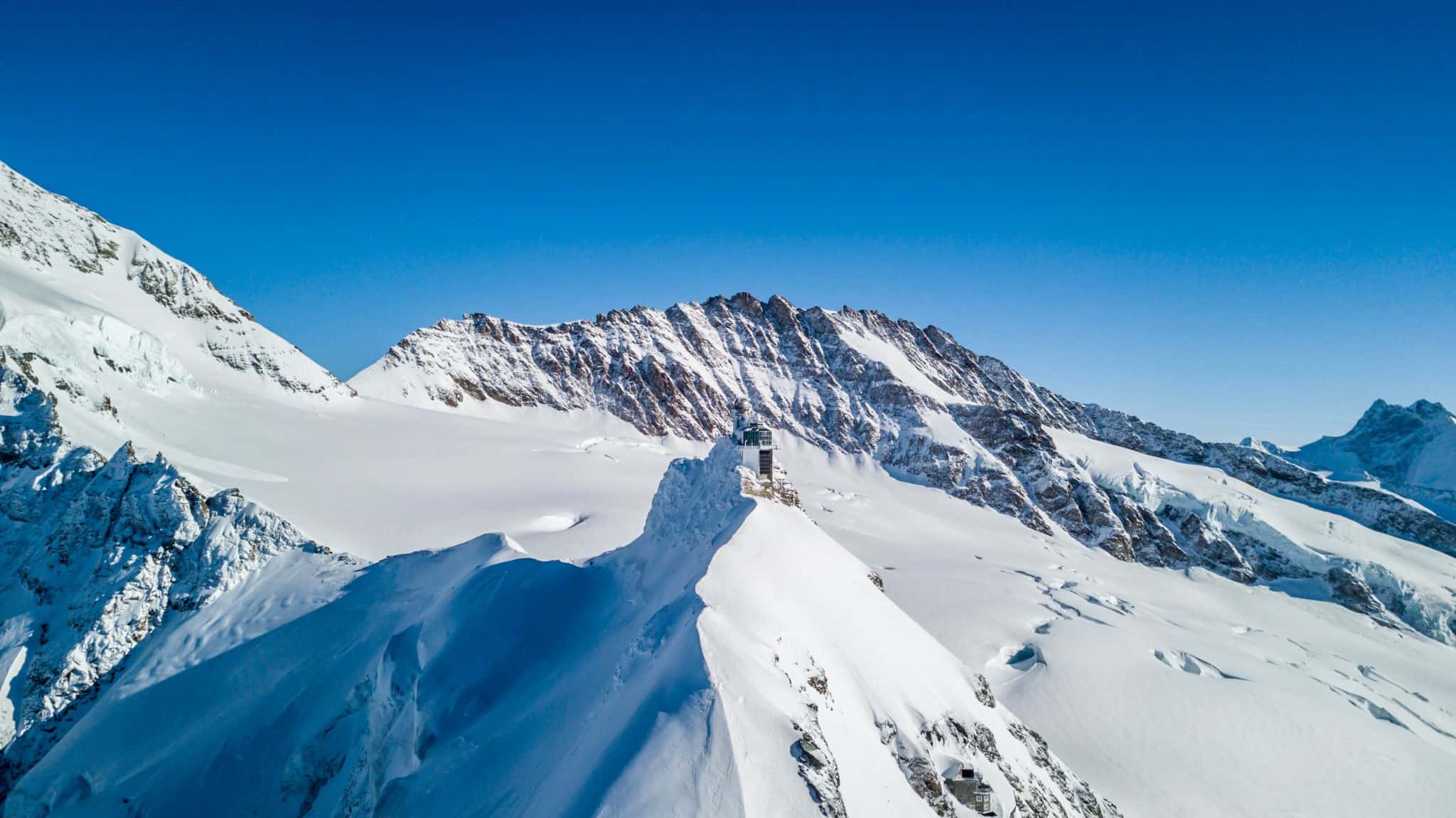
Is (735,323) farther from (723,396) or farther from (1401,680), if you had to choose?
(1401,680)

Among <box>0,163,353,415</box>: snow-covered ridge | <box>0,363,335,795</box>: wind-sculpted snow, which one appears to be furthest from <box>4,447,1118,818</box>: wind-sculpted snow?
<box>0,163,353,415</box>: snow-covered ridge

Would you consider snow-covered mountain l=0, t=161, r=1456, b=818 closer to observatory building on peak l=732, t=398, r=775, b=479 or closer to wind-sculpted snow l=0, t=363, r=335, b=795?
wind-sculpted snow l=0, t=363, r=335, b=795

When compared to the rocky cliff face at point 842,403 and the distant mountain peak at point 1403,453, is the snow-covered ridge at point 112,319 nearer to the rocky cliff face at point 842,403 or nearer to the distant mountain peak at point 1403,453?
the rocky cliff face at point 842,403

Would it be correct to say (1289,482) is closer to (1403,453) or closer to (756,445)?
(1403,453)

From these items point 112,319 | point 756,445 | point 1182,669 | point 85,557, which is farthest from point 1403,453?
point 112,319

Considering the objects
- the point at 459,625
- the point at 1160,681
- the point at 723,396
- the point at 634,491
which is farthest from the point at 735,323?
the point at 459,625

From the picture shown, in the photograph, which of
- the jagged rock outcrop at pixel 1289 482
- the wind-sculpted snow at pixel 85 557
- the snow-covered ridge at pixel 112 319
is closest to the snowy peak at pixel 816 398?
the jagged rock outcrop at pixel 1289 482

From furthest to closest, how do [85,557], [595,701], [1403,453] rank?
[1403,453], [85,557], [595,701]
